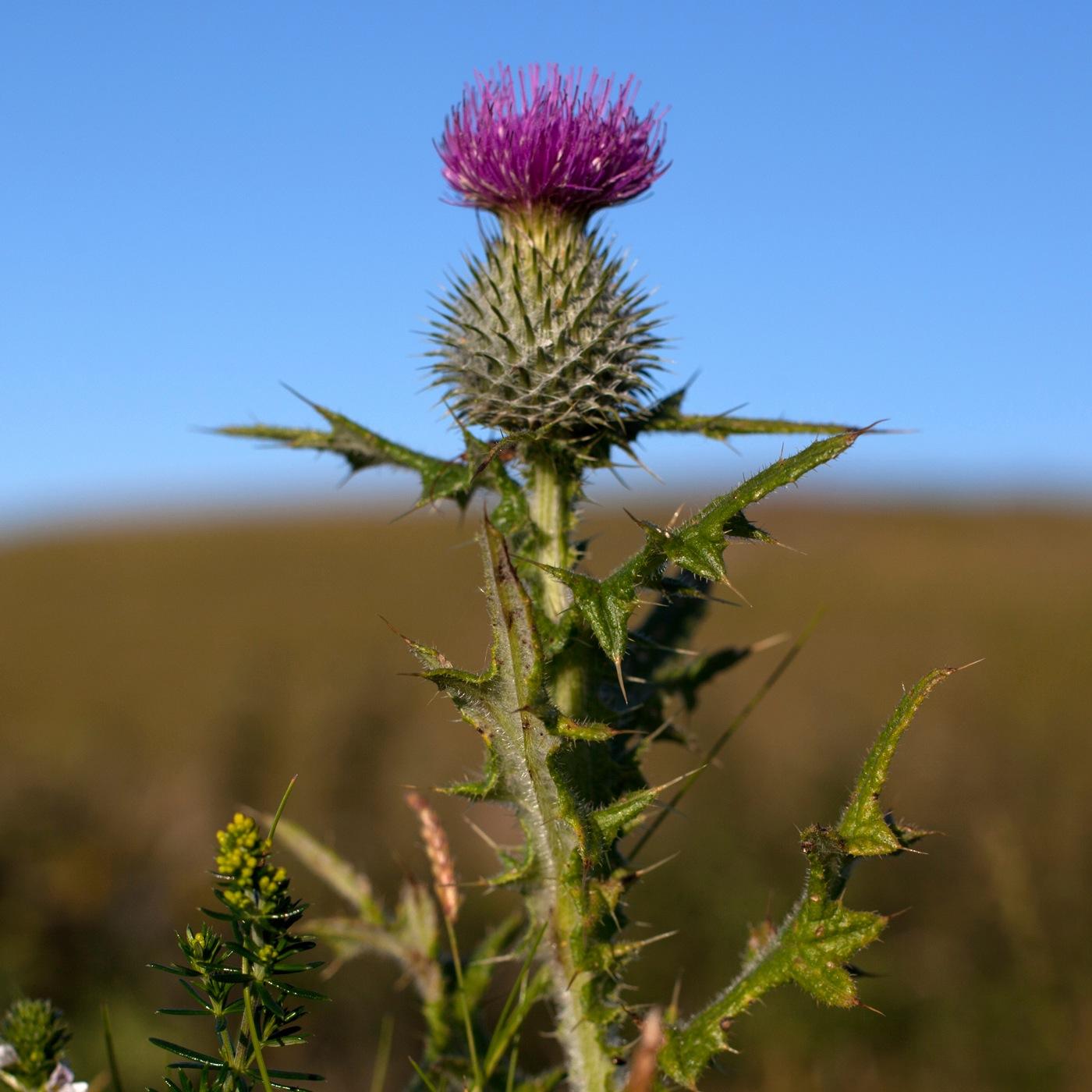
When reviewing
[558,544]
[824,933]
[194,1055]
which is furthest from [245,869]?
[558,544]

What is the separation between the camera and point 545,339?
355 cm

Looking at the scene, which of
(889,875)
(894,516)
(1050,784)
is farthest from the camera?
(894,516)

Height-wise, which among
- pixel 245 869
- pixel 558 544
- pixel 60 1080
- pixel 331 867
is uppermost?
pixel 558 544

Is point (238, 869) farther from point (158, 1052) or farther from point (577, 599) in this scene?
point (158, 1052)

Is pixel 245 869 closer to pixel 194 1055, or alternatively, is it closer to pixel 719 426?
pixel 194 1055

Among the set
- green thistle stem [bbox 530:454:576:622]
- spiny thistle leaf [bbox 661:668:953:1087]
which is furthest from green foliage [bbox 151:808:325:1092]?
green thistle stem [bbox 530:454:576:622]

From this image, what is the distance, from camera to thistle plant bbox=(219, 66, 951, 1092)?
2475mm

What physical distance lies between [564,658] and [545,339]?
1142 millimetres

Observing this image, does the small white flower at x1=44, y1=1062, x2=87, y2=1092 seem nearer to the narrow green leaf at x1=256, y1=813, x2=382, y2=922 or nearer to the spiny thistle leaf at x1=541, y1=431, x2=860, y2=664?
the spiny thistle leaf at x1=541, y1=431, x2=860, y2=664

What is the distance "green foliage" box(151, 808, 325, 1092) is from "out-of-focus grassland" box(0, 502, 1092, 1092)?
27.4 inches

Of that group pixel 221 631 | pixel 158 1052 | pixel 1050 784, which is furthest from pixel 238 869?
pixel 221 631

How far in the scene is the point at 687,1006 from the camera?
7230mm

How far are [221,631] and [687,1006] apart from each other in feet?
69.9

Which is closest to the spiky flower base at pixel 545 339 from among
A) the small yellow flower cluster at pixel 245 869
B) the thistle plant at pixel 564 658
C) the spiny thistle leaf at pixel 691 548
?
the thistle plant at pixel 564 658
